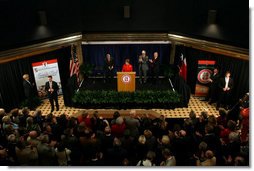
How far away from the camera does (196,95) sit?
12969 mm

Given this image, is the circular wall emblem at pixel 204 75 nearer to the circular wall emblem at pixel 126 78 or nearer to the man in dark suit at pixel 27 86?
the circular wall emblem at pixel 126 78

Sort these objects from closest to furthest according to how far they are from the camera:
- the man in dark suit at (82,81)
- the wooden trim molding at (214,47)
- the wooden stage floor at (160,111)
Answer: the wooden trim molding at (214,47), the wooden stage floor at (160,111), the man in dark suit at (82,81)

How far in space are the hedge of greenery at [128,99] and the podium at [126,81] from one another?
16.2 inches

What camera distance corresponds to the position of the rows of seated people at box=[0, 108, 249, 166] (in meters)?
5.79

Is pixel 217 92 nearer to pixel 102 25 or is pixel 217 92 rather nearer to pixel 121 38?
pixel 121 38

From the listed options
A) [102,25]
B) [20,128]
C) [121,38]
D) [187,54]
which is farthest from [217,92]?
[20,128]

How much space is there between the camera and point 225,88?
10969mm

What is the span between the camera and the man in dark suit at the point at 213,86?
11.5 m

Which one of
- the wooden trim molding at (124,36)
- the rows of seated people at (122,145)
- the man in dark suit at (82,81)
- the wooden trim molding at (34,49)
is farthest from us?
the man in dark suit at (82,81)

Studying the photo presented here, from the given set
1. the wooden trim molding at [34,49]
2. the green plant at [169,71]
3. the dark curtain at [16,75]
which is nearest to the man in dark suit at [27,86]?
the dark curtain at [16,75]

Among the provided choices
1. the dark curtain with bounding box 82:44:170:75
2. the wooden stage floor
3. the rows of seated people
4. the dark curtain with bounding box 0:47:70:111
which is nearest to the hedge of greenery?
the wooden stage floor

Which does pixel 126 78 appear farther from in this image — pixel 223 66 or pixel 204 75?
pixel 223 66

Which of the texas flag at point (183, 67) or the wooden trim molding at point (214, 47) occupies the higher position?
the wooden trim molding at point (214, 47)

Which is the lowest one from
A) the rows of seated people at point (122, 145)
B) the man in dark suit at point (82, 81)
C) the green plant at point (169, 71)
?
the man in dark suit at point (82, 81)
